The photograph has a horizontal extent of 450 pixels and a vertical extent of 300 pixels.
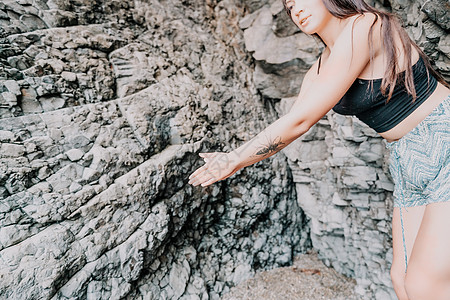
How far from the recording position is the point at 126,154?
79.2 inches

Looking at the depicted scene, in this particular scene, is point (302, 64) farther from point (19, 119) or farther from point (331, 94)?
point (19, 119)

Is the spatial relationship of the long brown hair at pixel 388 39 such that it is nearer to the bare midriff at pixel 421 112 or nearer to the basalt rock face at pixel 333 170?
the bare midriff at pixel 421 112

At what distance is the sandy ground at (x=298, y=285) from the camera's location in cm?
263

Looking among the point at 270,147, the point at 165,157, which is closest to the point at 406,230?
the point at 270,147

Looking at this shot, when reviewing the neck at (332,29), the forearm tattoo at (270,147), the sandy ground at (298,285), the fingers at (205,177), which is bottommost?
the sandy ground at (298,285)

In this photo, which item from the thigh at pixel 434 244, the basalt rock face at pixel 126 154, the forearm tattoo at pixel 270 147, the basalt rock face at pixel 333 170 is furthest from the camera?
the basalt rock face at pixel 333 170

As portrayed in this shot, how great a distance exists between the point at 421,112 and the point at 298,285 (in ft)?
7.18

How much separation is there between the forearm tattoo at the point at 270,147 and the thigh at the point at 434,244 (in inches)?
22.6

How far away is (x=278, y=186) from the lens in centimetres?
299

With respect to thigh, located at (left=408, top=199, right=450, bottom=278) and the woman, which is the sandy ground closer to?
the woman

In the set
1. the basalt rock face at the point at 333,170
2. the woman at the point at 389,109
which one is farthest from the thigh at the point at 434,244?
the basalt rock face at the point at 333,170

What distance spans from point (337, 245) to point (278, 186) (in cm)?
87

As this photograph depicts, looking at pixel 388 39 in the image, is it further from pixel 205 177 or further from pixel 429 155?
pixel 205 177

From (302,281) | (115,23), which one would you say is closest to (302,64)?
(115,23)
